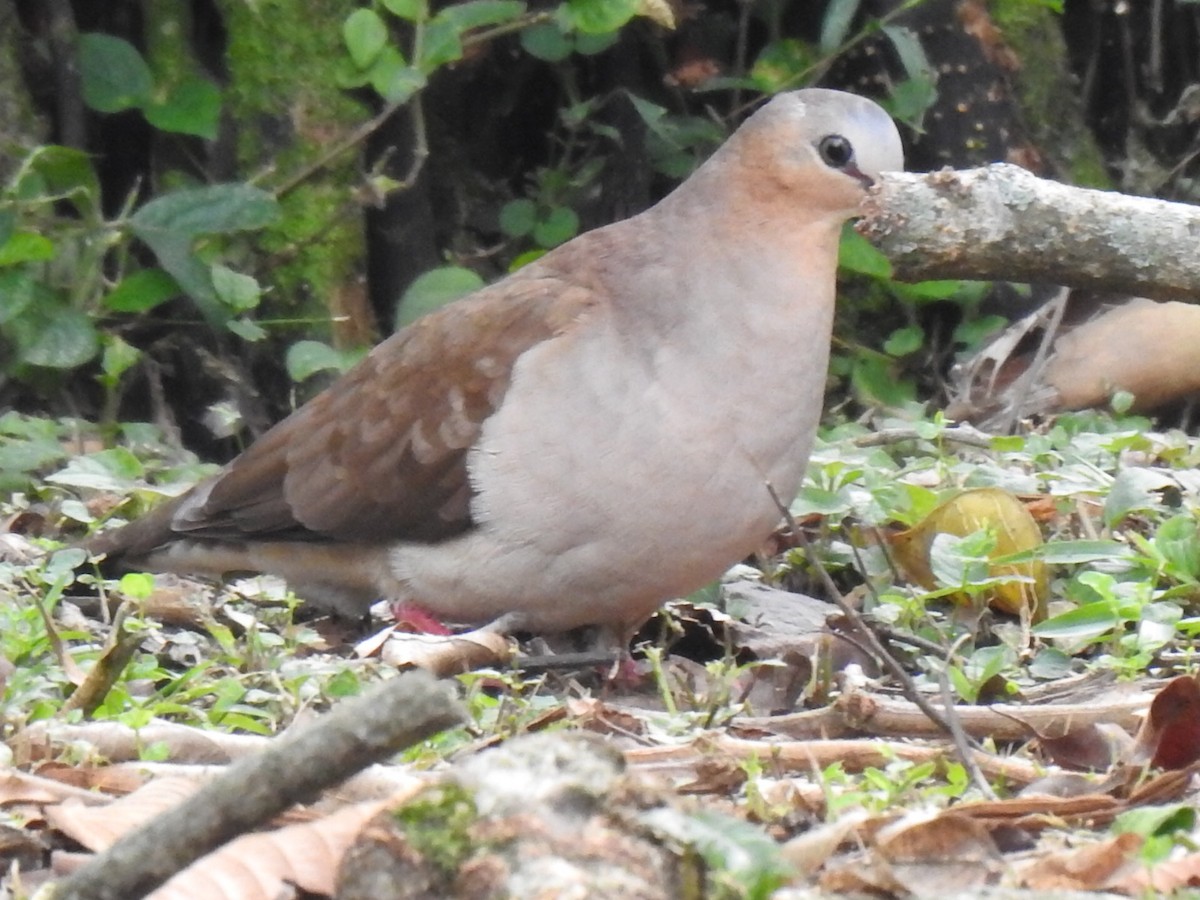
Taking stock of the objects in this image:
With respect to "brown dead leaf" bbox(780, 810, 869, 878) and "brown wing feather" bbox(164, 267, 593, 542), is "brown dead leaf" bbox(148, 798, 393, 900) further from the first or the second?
"brown wing feather" bbox(164, 267, 593, 542)

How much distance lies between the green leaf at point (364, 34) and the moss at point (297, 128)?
0.36 metres

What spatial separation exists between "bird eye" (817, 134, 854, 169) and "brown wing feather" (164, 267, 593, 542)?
56cm

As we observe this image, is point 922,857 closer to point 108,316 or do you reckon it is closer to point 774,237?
point 774,237

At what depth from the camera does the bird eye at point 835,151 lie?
413 cm

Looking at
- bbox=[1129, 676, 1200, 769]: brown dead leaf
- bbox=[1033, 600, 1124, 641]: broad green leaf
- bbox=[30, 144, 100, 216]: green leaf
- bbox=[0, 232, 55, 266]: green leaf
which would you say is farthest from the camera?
bbox=[30, 144, 100, 216]: green leaf

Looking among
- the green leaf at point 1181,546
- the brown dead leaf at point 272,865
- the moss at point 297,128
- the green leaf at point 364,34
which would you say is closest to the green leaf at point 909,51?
the green leaf at point 364,34

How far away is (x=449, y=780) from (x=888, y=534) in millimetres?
2596

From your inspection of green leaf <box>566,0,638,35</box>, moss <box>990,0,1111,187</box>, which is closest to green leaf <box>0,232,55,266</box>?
green leaf <box>566,0,638,35</box>

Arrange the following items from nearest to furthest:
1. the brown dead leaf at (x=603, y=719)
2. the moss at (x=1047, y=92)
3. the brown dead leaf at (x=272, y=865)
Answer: the brown dead leaf at (x=272, y=865), the brown dead leaf at (x=603, y=719), the moss at (x=1047, y=92)

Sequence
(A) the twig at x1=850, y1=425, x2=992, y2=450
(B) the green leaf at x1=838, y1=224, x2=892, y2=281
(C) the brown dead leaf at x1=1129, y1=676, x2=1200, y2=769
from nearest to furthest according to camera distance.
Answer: (C) the brown dead leaf at x1=1129, y1=676, x2=1200, y2=769 < (A) the twig at x1=850, y1=425, x2=992, y2=450 < (B) the green leaf at x1=838, y1=224, x2=892, y2=281

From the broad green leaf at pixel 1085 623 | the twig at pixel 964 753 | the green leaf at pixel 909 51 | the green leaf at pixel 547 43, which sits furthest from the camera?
the green leaf at pixel 547 43

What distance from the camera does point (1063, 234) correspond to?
11.7 feet

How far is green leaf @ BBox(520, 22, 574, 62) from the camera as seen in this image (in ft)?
20.9

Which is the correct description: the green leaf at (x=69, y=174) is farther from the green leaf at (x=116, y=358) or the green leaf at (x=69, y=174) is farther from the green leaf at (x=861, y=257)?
the green leaf at (x=861, y=257)
